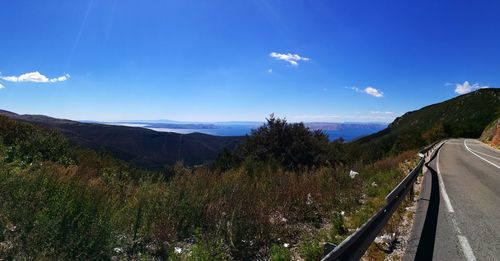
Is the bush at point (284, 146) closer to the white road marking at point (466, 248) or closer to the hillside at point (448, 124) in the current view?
the white road marking at point (466, 248)

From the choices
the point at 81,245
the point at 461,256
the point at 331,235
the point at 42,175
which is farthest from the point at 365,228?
the point at 42,175

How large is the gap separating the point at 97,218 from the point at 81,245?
23.7 inches

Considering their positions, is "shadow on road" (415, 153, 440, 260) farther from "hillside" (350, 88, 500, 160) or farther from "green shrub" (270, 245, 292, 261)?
"hillside" (350, 88, 500, 160)

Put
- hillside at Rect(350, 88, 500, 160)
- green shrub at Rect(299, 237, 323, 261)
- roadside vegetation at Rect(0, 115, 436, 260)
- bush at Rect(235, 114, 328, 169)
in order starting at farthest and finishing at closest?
hillside at Rect(350, 88, 500, 160), bush at Rect(235, 114, 328, 169), green shrub at Rect(299, 237, 323, 261), roadside vegetation at Rect(0, 115, 436, 260)

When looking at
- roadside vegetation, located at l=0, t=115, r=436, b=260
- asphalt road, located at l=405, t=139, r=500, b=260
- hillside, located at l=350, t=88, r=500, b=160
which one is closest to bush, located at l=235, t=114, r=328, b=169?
asphalt road, located at l=405, t=139, r=500, b=260

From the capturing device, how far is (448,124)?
86.2m

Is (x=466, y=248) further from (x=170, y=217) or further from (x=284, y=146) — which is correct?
(x=284, y=146)

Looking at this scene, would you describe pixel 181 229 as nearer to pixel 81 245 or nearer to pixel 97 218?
pixel 97 218

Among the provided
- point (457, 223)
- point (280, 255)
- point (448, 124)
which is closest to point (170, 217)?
point (280, 255)

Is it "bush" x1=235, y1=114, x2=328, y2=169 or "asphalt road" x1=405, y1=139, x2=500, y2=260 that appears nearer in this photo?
"asphalt road" x1=405, y1=139, x2=500, y2=260

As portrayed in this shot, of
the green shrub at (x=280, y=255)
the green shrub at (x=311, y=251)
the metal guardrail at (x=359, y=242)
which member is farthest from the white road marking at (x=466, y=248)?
the green shrub at (x=280, y=255)

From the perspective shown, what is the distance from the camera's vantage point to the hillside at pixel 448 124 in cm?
7416

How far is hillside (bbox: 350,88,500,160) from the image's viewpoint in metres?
74.2

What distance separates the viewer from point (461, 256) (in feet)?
17.7
